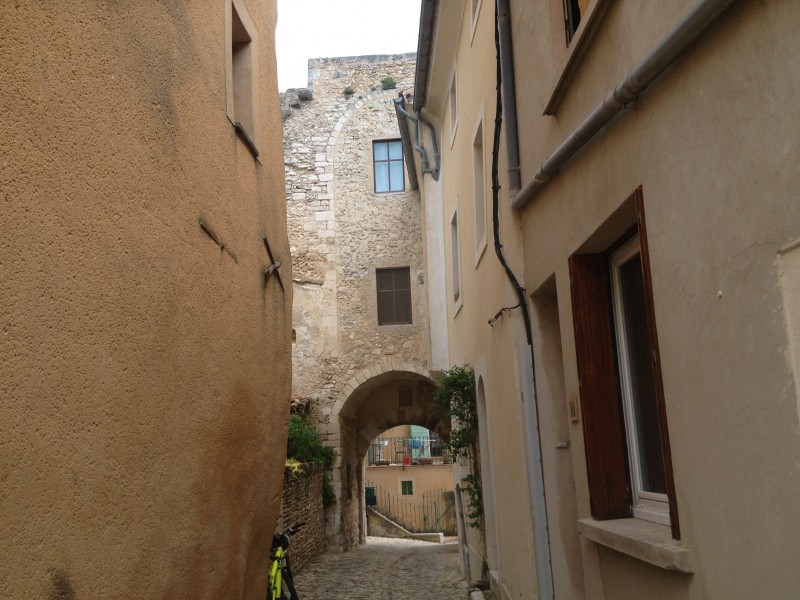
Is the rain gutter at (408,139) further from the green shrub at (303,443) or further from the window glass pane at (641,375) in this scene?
the window glass pane at (641,375)

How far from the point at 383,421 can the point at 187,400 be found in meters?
15.8

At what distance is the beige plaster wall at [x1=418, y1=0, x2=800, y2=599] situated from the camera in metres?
2.24

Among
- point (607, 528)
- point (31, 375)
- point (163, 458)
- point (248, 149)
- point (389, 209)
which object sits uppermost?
point (389, 209)

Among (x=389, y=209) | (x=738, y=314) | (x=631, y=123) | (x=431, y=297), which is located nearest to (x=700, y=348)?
→ (x=738, y=314)

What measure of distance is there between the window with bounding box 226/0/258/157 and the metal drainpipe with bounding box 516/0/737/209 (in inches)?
77.9

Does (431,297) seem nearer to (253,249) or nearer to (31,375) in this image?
(253,249)

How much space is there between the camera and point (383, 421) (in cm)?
1945

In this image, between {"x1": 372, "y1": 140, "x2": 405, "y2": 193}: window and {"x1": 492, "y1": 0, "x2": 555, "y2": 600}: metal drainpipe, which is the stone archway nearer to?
{"x1": 372, "y1": 140, "x2": 405, "y2": 193}: window

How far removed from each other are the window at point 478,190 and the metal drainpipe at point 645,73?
11.1 feet

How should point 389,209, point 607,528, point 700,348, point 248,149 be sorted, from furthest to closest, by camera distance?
point 389,209 → point 248,149 → point 607,528 → point 700,348

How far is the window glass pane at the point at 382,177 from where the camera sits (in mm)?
18156

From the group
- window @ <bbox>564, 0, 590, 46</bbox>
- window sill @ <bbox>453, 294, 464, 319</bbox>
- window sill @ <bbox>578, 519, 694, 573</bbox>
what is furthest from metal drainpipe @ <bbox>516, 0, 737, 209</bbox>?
window sill @ <bbox>453, 294, 464, 319</bbox>

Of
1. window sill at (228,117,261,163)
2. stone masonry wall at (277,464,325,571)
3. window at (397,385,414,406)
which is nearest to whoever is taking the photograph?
window sill at (228,117,261,163)

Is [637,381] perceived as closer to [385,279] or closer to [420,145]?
[420,145]
